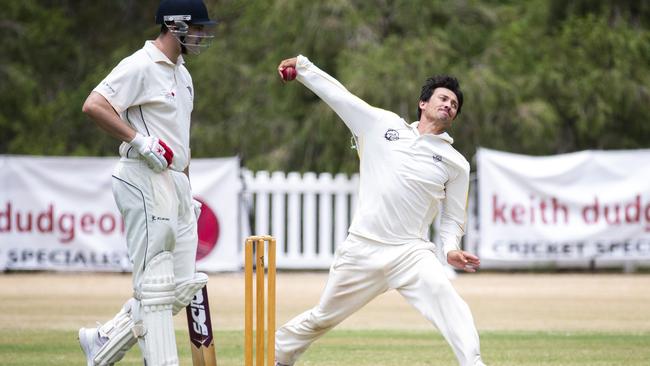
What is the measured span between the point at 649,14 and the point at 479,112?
16.5ft

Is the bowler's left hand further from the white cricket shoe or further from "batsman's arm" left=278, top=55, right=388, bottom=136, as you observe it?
the white cricket shoe

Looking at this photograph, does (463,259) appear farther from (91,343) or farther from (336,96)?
(91,343)

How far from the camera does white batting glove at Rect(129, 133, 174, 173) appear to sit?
245 inches

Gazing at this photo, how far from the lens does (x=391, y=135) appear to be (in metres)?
7.00

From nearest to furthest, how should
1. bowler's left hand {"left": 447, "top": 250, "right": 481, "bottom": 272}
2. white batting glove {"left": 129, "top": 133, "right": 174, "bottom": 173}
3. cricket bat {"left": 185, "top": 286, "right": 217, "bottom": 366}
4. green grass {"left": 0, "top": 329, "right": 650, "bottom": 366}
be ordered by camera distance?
white batting glove {"left": 129, "top": 133, "right": 174, "bottom": 173} → bowler's left hand {"left": 447, "top": 250, "right": 481, "bottom": 272} → cricket bat {"left": 185, "top": 286, "right": 217, "bottom": 366} → green grass {"left": 0, "top": 329, "right": 650, "bottom": 366}

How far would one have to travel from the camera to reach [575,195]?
1673 centimetres

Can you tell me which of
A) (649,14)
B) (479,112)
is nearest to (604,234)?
(479,112)

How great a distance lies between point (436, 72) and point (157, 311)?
13.3 m

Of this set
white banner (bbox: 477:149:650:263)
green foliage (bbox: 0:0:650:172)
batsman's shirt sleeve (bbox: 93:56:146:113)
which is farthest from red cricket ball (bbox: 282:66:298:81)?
green foliage (bbox: 0:0:650:172)

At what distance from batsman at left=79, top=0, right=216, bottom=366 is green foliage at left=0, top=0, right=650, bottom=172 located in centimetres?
1199

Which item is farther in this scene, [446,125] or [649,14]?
[649,14]

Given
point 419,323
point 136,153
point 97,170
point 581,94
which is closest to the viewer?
point 136,153

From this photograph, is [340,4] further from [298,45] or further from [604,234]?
[604,234]

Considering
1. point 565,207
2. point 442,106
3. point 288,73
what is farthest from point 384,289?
point 565,207
